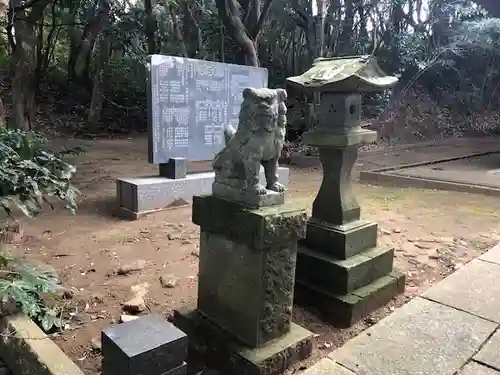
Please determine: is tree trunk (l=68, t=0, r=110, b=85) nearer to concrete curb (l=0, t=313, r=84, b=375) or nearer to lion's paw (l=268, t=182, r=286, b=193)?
concrete curb (l=0, t=313, r=84, b=375)

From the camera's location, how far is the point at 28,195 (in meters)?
2.51

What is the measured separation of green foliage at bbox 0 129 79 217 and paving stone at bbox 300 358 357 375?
5.73 feet

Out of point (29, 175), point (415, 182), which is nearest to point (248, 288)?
point (29, 175)

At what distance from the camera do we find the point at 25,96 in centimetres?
793

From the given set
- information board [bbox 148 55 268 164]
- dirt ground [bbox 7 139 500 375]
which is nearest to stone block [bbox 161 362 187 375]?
dirt ground [bbox 7 139 500 375]

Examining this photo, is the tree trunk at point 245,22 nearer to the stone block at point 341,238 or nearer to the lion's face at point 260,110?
the stone block at point 341,238

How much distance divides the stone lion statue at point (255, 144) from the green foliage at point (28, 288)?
1153mm

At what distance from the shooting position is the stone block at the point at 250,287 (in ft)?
6.96

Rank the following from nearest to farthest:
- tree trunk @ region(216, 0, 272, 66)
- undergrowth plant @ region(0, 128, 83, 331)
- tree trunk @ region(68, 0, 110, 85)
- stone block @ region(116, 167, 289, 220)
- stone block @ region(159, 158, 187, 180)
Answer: undergrowth plant @ region(0, 128, 83, 331)
stone block @ region(116, 167, 289, 220)
stone block @ region(159, 158, 187, 180)
tree trunk @ region(216, 0, 272, 66)
tree trunk @ region(68, 0, 110, 85)

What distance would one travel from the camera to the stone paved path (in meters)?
2.13

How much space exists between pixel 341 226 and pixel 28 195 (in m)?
2.06

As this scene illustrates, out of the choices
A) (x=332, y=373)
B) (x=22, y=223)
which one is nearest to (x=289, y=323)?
(x=332, y=373)

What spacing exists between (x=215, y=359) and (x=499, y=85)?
16197mm

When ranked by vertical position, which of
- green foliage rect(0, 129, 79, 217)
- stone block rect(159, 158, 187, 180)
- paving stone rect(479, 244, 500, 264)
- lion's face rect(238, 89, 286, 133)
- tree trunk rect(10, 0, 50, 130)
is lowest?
paving stone rect(479, 244, 500, 264)
